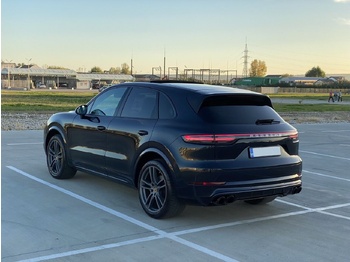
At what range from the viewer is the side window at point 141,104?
5.76 m

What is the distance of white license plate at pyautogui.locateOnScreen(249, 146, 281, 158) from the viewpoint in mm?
5120

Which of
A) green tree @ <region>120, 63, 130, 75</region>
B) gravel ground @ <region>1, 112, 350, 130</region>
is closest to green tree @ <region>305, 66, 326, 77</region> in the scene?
green tree @ <region>120, 63, 130, 75</region>

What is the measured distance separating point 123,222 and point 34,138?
27.0ft

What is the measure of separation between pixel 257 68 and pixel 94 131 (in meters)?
178

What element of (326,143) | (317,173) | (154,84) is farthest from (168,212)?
(326,143)

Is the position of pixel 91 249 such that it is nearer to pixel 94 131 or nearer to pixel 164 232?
pixel 164 232

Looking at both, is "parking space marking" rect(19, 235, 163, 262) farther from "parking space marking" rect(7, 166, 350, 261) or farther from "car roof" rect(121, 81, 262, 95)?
"car roof" rect(121, 81, 262, 95)

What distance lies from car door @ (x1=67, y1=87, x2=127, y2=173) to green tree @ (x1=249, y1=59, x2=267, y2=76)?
174266 millimetres

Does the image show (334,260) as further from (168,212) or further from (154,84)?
(154,84)

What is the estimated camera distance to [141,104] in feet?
19.6

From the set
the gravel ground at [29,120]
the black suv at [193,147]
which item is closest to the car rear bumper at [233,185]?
the black suv at [193,147]

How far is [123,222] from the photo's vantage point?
521 centimetres

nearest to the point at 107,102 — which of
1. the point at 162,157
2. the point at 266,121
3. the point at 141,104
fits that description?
the point at 141,104

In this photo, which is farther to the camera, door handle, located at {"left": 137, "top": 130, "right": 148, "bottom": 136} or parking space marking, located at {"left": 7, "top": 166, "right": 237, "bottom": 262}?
door handle, located at {"left": 137, "top": 130, "right": 148, "bottom": 136}
